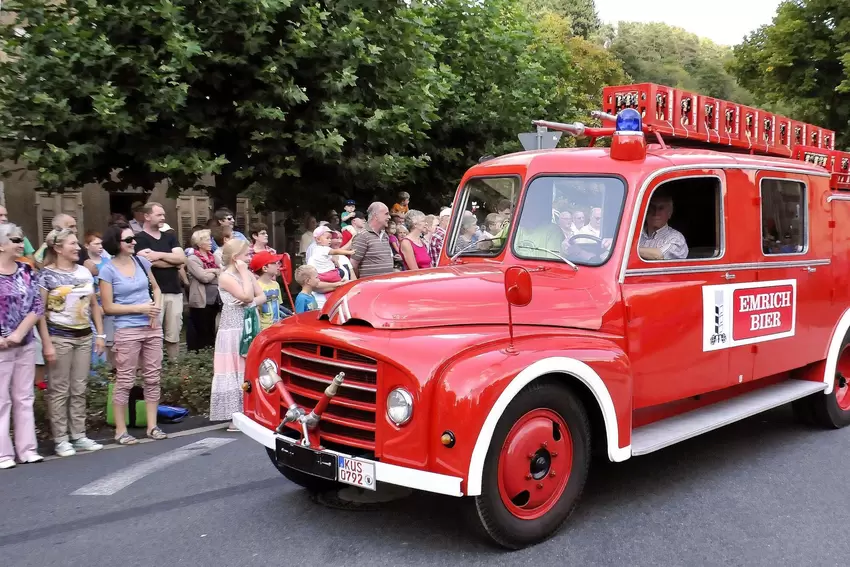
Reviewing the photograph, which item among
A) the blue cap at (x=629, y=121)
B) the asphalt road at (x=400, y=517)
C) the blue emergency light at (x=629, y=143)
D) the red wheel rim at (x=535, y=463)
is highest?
the blue cap at (x=629, y=121)

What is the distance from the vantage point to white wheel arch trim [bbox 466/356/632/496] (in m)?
3.92

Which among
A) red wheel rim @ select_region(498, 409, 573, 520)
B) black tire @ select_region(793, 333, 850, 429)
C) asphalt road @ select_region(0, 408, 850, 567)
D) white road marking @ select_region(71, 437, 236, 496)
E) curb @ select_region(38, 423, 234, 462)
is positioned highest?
red wheel rim @ select_region(498, 409, 573, 520)

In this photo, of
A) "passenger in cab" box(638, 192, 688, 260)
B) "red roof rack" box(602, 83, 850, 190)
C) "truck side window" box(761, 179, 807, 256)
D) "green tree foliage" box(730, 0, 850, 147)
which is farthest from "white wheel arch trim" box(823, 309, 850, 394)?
"green tree foliage" box(730, 0, 850, 147)

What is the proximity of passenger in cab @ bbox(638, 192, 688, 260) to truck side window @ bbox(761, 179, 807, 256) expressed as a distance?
106cm

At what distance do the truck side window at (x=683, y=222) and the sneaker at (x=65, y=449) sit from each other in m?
4.72

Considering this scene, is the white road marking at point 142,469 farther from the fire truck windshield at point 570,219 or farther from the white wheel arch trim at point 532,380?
the fire truck windshield at point 570,219

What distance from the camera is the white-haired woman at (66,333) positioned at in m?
6.56

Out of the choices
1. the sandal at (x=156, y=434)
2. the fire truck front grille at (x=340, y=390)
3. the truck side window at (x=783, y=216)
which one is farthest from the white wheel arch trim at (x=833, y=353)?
the sandal at (x=156, y=434)

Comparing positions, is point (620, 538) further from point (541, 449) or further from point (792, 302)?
point (792, 302)

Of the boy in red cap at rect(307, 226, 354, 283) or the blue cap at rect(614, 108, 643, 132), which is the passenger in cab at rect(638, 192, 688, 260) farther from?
the boy in red cap at rect(307, 226, 354, 283)

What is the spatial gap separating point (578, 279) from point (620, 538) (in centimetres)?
152

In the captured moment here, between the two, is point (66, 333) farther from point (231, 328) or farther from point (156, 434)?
point (231, 328)

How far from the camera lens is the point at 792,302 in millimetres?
6277

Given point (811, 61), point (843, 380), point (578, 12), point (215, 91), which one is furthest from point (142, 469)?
point (578, 12)
